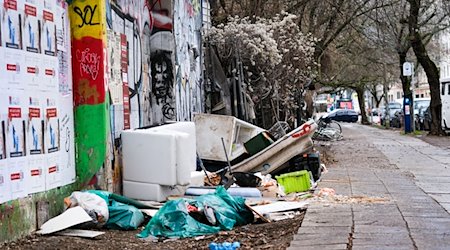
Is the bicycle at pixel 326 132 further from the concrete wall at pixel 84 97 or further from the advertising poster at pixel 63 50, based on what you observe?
the advertising poster at pixel 63 50

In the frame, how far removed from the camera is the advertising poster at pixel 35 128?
23.3 feet

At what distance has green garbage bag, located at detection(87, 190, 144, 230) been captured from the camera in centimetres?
763

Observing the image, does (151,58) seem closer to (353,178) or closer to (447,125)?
(353,178)

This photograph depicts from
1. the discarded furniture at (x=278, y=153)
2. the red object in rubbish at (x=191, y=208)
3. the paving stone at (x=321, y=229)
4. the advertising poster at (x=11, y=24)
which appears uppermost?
the advertising poster at (x=11, y=24)

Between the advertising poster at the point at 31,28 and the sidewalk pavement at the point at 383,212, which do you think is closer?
the sidewalk pavement at the point at 383,212

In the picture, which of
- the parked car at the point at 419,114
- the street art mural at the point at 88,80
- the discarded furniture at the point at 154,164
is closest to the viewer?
the street art mural at the point at 88,80

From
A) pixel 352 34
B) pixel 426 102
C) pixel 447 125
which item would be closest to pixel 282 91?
pixel 352 34

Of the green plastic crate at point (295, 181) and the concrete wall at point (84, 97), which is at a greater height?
the concrete wall at point (84, 97)

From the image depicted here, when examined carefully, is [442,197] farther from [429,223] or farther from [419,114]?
[419,114]

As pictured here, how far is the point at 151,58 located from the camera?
11867 mm

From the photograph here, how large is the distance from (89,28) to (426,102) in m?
38.8

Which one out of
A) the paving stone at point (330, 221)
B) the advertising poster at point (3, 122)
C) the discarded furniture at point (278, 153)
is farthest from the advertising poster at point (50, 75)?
the discarded furniture at point (278, 153)

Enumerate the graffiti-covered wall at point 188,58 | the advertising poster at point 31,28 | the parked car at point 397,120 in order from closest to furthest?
the advertising poster at point 31,28, the graffiti-covered wall at point 188,58, the parked car at point 397,120

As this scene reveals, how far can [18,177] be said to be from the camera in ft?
22.2
